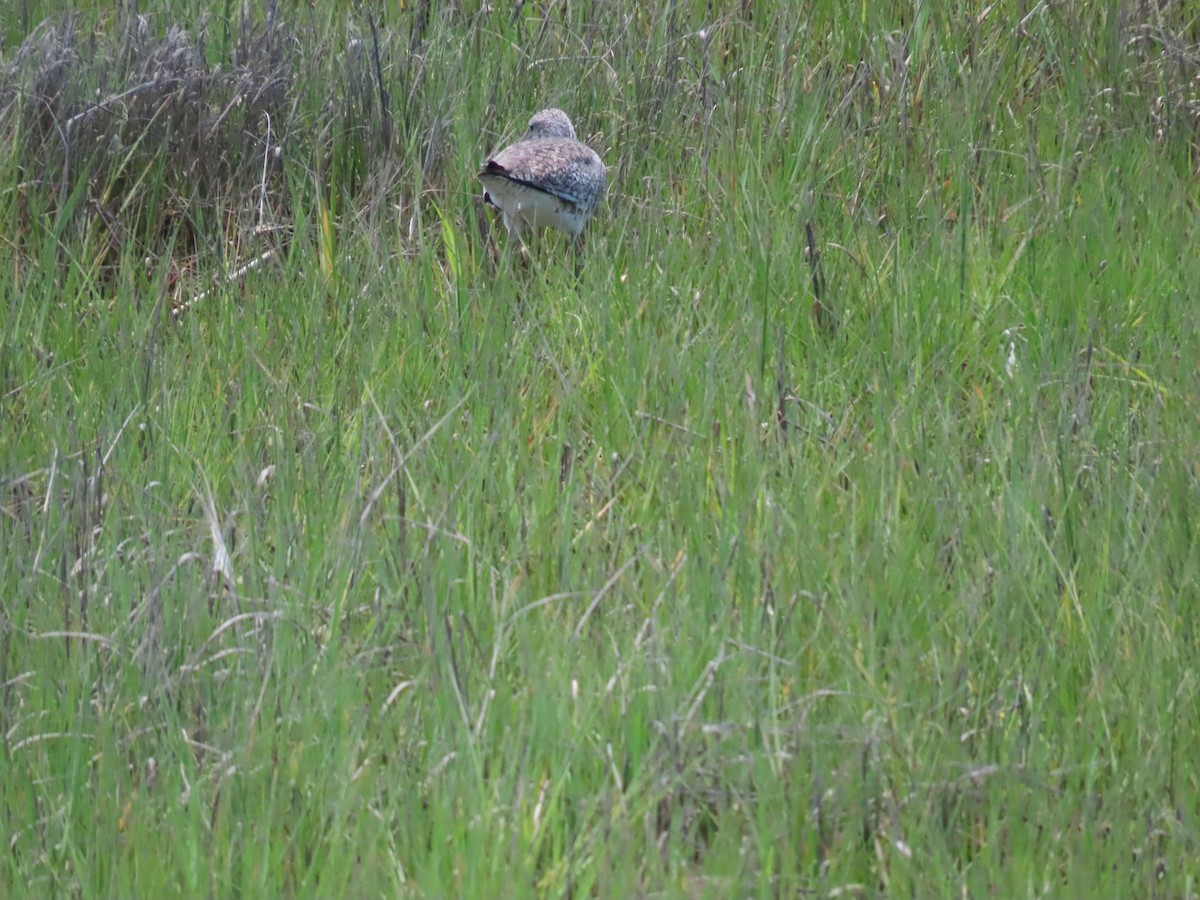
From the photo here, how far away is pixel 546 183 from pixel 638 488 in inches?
51.8

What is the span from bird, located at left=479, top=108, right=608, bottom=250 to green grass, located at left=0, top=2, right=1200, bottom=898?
0.09 m

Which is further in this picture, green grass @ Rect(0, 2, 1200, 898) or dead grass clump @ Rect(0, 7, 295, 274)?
dead grass clump @ Rect(0, 7, 295, 274)

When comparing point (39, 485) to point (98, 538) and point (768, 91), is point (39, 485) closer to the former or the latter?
point (98, 538)

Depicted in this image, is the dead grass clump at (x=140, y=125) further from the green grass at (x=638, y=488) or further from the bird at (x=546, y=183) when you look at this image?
the bird at (x=546, y=183)

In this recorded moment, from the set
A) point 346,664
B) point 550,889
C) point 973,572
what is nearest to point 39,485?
point 346,664

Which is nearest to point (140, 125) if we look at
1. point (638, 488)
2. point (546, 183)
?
point (546, 183)

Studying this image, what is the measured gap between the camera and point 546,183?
13.1 feet

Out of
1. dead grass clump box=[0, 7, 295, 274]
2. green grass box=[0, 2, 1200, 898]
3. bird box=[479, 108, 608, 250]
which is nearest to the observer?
green grass box=[0, 2, 1200, 898]

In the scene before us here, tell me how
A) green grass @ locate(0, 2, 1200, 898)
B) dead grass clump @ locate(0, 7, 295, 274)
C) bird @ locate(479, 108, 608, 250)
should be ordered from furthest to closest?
dead grass clump @ locate(0, 7, 295, 274) < bird @ locate(479, 108, 608, 250) < green grass @ locate(0, 2, 1200, 898)

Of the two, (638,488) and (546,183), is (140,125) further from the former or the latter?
(638,488)

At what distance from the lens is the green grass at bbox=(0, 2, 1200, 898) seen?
2.11m

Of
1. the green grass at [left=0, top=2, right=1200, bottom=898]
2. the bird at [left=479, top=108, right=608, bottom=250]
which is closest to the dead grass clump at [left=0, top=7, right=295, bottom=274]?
the green grass at [left=0, top=2, right=1200, bottom=898]

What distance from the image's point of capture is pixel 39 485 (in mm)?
3049

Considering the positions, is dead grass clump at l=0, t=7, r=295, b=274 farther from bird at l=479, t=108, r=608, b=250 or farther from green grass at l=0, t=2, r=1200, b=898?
bird at l=479, t=108, r=608, b=250
